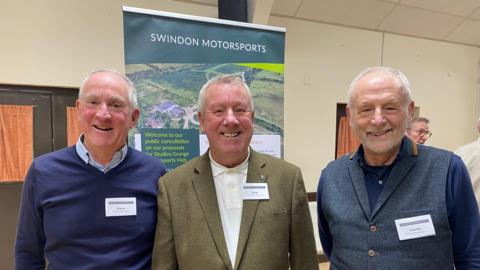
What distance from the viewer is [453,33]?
193 inches

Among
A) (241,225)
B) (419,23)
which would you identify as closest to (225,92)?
(241,225)

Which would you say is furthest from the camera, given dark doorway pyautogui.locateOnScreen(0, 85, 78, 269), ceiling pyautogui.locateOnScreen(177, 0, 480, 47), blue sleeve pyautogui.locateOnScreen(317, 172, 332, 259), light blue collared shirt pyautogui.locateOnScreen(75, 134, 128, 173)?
ceiling pyautogui.locateOnScreen(177, 0, 480, 47)

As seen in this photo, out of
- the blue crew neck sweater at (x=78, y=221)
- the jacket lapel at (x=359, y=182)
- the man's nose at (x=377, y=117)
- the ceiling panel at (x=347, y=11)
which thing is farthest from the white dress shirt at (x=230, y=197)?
the ceiling panel at (x=347, y=11)

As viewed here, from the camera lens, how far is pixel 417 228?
1119 millimetres

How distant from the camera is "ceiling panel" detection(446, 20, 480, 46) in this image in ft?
15.6

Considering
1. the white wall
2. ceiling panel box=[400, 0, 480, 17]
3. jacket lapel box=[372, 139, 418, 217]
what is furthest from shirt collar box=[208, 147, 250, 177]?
ceiling panel box=[400, 0, 480, 17]

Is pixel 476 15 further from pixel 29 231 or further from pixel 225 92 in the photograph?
pixel 29 231

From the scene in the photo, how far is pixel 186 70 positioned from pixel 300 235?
1.45 meters

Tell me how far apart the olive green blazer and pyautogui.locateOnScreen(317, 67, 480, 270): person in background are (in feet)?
0.57

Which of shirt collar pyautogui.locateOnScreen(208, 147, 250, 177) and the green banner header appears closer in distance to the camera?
shirt collar pyautogui.locateOnScreen(208, 147, 250, 177)

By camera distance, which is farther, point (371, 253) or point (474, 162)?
point (474, 162)

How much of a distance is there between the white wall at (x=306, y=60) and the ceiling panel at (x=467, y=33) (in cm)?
15

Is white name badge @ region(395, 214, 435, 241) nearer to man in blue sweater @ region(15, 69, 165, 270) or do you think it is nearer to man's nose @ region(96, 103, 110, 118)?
man in blue sweater @ region(15, 69, 165, 270)

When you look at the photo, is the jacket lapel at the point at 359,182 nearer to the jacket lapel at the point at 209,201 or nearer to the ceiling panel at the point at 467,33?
the jacket lapel at the point at 209,201
